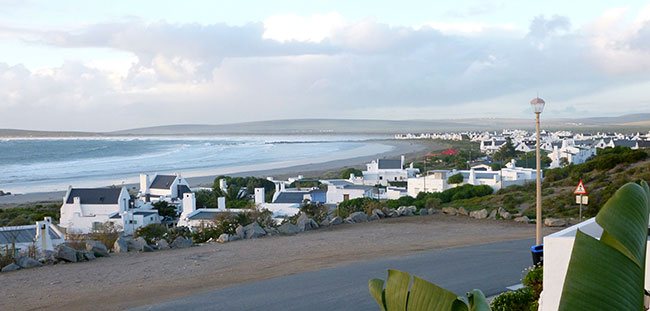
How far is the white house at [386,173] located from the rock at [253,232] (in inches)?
1190

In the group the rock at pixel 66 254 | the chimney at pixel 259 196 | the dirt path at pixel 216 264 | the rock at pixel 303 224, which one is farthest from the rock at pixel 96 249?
the chimney at pixel 259 196

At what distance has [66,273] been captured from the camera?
12.5 m

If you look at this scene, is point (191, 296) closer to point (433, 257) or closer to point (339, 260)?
point (339, 260)

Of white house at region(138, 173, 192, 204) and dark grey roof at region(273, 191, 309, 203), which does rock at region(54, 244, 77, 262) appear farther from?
white house at region(138, 173, 192, 204)

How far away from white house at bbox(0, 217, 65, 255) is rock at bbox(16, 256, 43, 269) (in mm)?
3842

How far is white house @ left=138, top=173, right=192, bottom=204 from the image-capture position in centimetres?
3722

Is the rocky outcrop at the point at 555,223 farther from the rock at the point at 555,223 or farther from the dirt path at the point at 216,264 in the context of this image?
the dirt path at the point at 216,264

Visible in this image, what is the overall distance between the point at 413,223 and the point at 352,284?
8.67 metres

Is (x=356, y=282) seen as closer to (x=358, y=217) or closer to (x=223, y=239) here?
(x=223, y=239)

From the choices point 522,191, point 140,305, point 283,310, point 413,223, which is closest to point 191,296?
point 140,305

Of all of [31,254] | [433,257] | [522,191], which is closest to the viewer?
[433,257]

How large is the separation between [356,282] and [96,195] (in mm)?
23992

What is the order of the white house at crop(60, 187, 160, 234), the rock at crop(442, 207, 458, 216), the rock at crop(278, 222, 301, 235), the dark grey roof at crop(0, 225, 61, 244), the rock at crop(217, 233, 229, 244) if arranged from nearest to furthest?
the rock at crop(217, 233, 229, 244) < the rock at crop(278, 222, 301, 235) < the dark grey roof at crop(0, 225, 61, 244) < the rock at crop(442, 207, 458, 216) < the white house at crop(60, 187, 160, 234)

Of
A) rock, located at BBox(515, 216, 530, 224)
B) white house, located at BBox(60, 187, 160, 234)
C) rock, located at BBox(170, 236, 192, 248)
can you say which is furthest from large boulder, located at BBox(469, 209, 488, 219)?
white house, located at BBox(60, 187, 160, 234)
